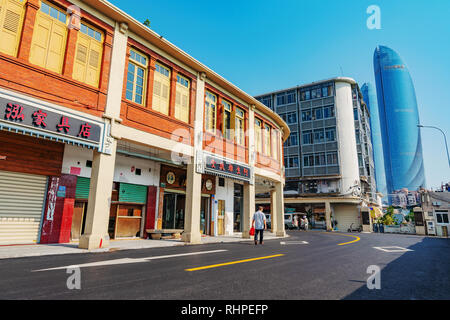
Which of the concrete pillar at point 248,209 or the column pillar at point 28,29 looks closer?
the column pillar at point 28,29

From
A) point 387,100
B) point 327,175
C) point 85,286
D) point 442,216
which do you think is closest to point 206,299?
point 85,286

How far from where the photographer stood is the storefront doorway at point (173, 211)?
53.4ft

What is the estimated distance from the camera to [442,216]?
2744 centimetres

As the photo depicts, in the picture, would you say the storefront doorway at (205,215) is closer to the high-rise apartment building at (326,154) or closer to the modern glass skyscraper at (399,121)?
the high-rise apartment building at (326,154)

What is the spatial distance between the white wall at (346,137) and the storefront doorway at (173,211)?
31.6 m

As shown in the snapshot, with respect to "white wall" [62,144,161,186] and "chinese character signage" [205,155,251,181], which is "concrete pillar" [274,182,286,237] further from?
"white wall" [62,144,161,186]

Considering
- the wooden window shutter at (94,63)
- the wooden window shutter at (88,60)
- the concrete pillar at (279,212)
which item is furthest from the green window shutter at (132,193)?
the concrete pillar at (279,212)

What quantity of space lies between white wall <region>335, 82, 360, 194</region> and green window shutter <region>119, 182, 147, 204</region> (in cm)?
3452

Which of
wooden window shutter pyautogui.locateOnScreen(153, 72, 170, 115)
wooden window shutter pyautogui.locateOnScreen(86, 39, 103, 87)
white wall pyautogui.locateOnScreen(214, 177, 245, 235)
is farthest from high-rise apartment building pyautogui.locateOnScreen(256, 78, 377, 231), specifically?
wooden window shutter pyautogui.locateOnScreen(86, 39, 103, 87)

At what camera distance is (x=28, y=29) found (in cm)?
923

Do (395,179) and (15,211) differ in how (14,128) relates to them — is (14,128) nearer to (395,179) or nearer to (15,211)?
(15,211)

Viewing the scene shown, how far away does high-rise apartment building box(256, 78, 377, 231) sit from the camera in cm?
4203

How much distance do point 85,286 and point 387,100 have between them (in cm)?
22702

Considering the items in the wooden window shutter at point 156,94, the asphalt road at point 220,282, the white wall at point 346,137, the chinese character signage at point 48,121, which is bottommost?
the asphalt road at point 220,282
